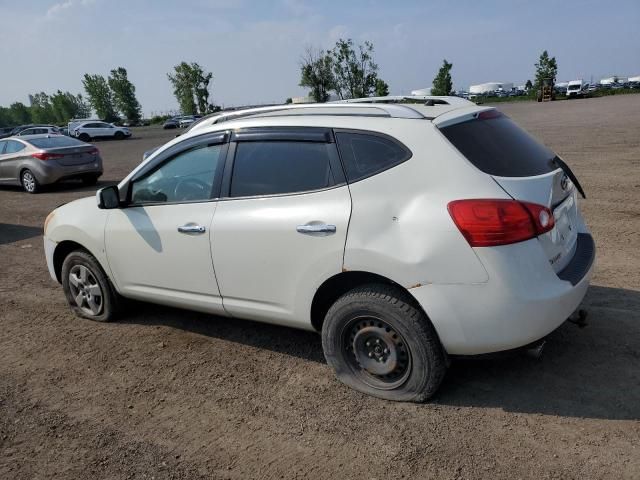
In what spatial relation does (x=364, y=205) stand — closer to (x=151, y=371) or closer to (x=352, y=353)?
(x=352, y=353)

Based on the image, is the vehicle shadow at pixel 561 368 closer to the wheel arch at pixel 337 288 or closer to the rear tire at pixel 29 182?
the wheel arch at pixel 337 288

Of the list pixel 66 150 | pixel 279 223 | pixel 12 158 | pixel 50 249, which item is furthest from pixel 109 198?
pixel 12 158

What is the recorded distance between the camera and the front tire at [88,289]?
4867 mm

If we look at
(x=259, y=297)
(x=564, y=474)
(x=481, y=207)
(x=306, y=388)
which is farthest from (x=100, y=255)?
(x=564, y=474)

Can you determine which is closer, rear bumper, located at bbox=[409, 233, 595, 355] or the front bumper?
rear bumper, located at bbox=[409, 233, 595, 355]

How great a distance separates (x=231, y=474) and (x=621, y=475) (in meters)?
1.92

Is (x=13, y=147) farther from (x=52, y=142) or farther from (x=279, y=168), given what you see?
(x=279, y=168)

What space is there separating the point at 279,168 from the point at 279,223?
402 mm

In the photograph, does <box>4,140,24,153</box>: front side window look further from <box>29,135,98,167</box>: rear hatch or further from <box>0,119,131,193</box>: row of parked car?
<box>29,135,98,167</box>: rear hatch

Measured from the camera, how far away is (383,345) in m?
3.45

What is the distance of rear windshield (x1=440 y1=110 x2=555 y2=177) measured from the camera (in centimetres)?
324

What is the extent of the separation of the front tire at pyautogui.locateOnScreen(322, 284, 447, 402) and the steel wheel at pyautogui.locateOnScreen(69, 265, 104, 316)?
7.96 ft

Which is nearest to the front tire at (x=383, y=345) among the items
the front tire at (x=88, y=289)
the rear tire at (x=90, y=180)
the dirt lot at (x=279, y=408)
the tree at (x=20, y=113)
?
the dirt lot at (x=279, y=408)

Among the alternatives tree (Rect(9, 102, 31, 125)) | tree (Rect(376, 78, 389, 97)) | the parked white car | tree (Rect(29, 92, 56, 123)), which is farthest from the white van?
tree (Rect(9, 102, 31, 125))
